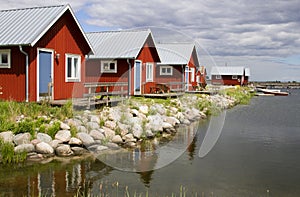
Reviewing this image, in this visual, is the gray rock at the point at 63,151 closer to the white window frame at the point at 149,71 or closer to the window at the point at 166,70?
the white window frame at the point at 149,71

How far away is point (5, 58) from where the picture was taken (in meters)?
14.2

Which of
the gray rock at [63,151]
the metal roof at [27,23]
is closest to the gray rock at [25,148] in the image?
the gray rock at [63,151]

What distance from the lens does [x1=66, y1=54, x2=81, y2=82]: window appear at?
1622 centimetres

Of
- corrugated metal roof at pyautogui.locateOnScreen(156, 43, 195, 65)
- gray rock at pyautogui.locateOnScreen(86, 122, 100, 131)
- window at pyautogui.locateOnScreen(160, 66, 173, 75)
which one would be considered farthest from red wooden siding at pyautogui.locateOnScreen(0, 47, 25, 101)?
window at pyautogui.locateOnScreen(160, 66, 173, 75)

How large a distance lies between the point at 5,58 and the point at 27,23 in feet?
6.30

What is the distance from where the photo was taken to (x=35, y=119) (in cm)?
1136

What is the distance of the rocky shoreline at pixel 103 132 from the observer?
1005cm

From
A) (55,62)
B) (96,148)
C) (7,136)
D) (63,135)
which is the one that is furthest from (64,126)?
(55,62)

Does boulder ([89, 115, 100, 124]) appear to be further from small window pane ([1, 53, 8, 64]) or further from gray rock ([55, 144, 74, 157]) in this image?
small window pane ([1, 53, 8, 64])

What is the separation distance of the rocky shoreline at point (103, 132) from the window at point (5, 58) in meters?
3.86

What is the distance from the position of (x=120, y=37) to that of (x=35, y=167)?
50.9ft

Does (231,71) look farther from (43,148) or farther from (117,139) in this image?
(43,148)

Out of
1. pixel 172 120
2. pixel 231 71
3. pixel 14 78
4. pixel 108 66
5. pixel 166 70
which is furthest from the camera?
pixel 231 71

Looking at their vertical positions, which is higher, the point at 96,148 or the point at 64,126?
the point at 64,126
